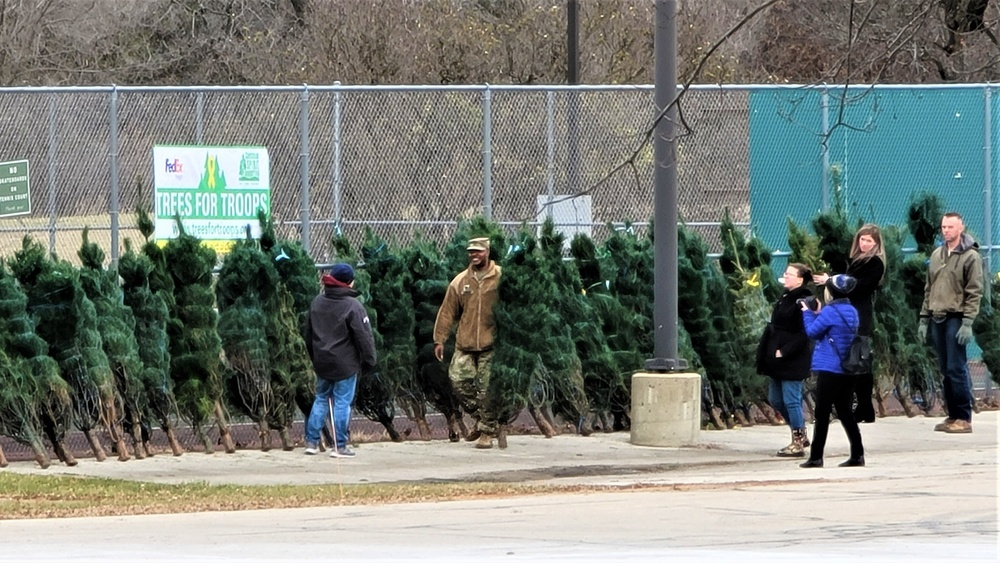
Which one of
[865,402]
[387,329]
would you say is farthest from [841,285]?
[387,329]

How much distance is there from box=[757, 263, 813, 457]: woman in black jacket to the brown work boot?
89.5 inches

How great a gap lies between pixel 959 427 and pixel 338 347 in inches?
219

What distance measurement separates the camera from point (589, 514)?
9867 millimetres

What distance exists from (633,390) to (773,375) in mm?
1276

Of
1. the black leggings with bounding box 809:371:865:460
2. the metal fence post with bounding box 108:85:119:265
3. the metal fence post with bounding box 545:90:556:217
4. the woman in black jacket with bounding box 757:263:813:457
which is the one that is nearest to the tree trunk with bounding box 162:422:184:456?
the metal fence post with bounding box 108:85:119:265

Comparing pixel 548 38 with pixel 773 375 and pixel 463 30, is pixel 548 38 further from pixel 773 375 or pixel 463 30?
pixel 773 375

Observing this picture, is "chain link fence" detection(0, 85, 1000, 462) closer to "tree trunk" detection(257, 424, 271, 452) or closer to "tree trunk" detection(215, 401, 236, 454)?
"tree trunk" detection(257, 424, 271, 452)

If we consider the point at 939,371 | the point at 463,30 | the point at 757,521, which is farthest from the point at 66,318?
the point at 463,30

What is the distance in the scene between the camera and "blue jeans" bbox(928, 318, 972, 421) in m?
14.4

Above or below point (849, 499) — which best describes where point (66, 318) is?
above

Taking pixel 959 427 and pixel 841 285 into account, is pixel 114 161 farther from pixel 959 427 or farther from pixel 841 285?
pixel 959 427

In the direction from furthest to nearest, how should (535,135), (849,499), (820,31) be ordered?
(820,31) < (535,135) < (849,499)

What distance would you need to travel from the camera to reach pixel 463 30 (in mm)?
27500

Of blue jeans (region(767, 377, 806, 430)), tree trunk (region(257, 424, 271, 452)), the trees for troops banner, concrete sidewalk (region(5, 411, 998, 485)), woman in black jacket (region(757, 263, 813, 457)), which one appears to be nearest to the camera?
concrete sidewalk (region(5, 411, 998, 485))
